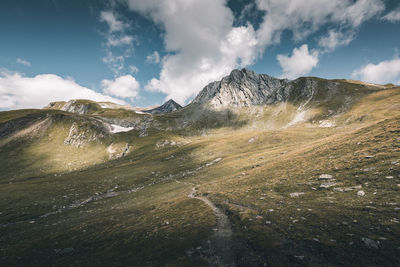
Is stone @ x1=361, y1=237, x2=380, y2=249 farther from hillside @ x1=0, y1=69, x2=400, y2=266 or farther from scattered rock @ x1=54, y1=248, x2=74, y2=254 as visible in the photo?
scattered rock @ x1=54, y1=248, x2=74, y2=254

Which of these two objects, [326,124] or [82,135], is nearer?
[326,124]

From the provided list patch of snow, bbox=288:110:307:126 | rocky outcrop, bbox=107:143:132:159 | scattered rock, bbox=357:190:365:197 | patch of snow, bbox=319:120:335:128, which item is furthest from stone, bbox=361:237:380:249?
patch of snow, bbox=288:110:307:126

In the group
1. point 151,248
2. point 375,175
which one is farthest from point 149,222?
point 375,175

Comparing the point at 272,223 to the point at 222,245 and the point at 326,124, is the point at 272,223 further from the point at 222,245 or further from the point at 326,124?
the point at 326,124

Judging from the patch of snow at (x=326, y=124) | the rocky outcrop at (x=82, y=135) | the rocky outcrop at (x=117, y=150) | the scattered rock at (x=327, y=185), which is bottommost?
the scattered rock at (x=327, y=185)

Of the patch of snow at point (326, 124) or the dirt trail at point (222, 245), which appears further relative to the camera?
the patch of snow at point (326, 124)

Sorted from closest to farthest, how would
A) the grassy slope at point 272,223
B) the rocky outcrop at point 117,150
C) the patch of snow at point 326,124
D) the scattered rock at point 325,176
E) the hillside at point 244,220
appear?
the grassy slope at point 272,223 → the hillside at point 244,220 → the scattered rock at point 325,176 → the rocky outcrop at point 117,150 → the patch of snow at point 326,124

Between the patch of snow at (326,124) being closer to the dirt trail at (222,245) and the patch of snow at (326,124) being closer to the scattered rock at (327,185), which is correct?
the scattered rock at (327,185)

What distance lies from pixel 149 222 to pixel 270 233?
1517 cm

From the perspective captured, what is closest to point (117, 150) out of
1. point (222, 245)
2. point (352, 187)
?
point (222, 245)

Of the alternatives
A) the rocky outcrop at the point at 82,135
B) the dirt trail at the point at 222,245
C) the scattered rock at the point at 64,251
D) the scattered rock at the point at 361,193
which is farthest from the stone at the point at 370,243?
the rocky outcrop at the point at 82,135

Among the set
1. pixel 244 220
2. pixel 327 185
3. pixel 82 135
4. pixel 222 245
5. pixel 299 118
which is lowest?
pixel 244 220

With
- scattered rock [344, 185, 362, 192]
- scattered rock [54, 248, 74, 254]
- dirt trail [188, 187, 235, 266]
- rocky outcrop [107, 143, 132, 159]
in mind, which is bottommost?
scattered rock [54, 248, 74, 254]

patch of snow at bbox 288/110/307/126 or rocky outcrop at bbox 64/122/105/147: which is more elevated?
rocky outcrop at bbox 64/122/105/147
